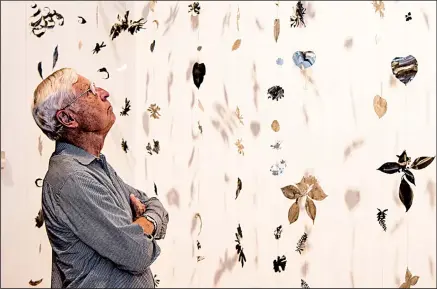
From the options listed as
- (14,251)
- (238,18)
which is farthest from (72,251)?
(238,18)

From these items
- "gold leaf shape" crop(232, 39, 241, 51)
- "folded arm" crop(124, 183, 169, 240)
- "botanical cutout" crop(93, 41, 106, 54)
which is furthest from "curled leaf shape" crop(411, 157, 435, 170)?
"botanical cutout" crop(93, 41, 106, 54)

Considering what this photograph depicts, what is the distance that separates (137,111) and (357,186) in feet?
4.38

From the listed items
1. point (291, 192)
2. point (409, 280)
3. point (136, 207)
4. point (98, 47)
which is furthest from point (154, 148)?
point (409, 280)

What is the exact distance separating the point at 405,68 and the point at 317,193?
0.67 metres

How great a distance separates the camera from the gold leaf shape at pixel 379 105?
2584 mm

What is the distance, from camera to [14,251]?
9.24 ft

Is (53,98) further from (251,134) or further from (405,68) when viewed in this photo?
(405,68)

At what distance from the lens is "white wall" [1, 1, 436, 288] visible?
101 inches

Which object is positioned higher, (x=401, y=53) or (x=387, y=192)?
(x=401, y=53)

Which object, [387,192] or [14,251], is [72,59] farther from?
[387,192]

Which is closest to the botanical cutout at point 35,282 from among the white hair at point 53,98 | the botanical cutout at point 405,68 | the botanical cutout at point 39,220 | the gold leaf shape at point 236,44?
the botanical cutout at point 39,220

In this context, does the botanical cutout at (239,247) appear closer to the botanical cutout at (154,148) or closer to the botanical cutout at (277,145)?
the botanical cutout at (277,145)

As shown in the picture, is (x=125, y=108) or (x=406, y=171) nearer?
(x=406, y=171)

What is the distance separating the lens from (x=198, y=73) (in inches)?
122
